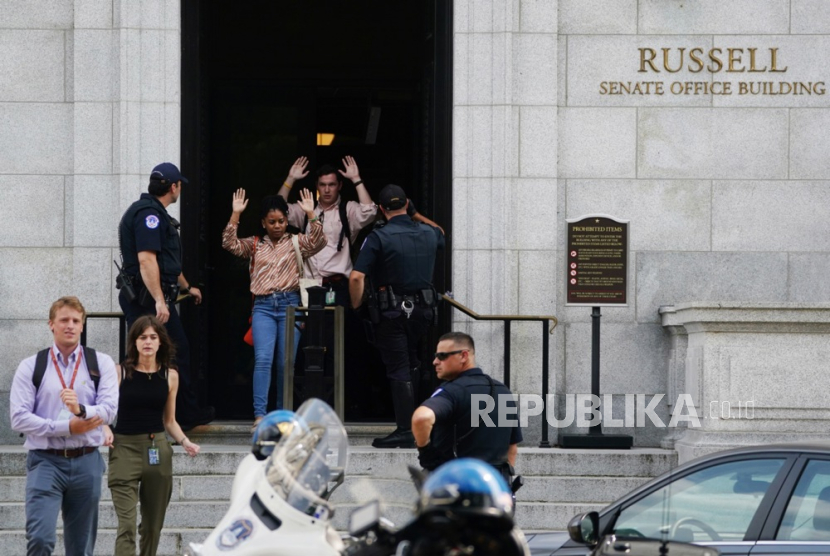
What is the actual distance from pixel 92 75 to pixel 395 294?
3.54m

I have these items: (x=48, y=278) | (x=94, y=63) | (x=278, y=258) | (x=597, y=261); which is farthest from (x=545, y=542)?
(x=94, y=63)

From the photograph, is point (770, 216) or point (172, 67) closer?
point (172, 67)

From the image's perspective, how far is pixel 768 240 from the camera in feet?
41.6

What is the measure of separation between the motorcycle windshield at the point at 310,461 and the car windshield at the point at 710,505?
1.60 m

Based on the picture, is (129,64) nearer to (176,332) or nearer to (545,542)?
(176,332)

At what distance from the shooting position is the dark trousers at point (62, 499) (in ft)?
26.2

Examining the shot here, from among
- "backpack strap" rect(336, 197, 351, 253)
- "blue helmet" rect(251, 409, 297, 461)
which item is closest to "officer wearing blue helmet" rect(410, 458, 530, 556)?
"blue helmet" rect(251, 409, 297, 461)

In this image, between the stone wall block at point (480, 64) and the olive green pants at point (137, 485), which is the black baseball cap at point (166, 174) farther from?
the stone wall block at point (480, 64)

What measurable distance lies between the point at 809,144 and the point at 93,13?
6.54 m

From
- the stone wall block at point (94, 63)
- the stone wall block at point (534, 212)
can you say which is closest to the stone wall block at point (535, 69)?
the stone wall block at point (534, 212)

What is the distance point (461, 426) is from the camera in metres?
7.68

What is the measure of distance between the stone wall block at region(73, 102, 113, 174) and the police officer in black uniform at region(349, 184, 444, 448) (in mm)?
2736

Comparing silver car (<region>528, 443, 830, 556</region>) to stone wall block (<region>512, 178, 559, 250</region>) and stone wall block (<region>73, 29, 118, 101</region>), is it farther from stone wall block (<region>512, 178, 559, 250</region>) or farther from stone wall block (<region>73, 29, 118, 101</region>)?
stone wall block (<region>73, 29, 118, 101</region>)

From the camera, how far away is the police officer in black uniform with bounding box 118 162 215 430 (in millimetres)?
10758
